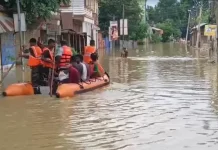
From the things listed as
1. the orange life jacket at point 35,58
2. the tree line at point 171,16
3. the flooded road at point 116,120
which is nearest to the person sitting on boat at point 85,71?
the flooded road at point 116,120

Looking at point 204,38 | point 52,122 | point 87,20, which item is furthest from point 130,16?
point 52,122

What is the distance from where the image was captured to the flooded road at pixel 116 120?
8461mm

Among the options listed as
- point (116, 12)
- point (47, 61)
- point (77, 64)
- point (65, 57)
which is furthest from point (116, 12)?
point (47, 61)

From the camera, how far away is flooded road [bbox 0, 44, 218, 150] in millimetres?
8461

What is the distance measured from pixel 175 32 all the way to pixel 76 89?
127591mm

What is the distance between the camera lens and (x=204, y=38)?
241 feet

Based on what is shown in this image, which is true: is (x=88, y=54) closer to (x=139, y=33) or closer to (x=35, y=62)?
(x=35, y=62)

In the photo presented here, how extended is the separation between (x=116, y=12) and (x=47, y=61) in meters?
52.9

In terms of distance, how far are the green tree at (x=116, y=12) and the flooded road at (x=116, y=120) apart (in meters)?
51.2

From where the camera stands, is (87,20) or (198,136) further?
(87,20)

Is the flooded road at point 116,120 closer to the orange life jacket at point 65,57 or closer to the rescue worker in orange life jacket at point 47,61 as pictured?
the orange life jacket at point 65,57

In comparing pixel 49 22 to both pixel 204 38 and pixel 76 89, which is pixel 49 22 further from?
pixel 204 38

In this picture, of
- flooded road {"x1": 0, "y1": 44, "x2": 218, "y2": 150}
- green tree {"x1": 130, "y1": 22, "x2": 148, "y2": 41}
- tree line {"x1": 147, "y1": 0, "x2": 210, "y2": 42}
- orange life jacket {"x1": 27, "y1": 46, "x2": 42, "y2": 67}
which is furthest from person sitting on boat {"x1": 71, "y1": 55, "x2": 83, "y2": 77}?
tree line {"x1": 147, "y1": 0, "x2": 210, "y2": 42}

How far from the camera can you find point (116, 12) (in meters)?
67.4
